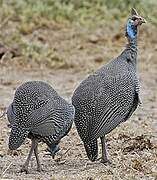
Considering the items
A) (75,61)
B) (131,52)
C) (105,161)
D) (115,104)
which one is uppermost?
(131,52)

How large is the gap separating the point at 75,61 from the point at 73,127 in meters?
4.25

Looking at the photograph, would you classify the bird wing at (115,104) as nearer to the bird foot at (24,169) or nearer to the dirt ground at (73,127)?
the dirt ground at (73,127)

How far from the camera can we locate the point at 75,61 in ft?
41.6

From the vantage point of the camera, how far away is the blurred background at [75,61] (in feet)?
21.2

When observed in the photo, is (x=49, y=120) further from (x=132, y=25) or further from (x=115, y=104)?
(x=132, y=25)

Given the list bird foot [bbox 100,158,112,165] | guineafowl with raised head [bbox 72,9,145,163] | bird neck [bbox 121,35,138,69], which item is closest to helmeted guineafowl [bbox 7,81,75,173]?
→ guineafowl with raised head [bbox 72,9,145,163]

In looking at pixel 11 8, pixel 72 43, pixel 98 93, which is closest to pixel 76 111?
pixel 98 93

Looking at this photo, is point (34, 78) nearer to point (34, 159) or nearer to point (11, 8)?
point (11, 8)

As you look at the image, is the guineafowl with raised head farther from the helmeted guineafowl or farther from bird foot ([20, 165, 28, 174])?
bird foot ([20, 165, 28, 174])

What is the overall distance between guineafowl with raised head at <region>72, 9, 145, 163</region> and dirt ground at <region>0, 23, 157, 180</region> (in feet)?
0.85

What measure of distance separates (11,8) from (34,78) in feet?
10.3

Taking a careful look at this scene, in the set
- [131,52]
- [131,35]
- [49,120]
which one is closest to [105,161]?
[49,120]

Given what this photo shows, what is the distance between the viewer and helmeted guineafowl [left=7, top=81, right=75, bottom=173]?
609 centimetres

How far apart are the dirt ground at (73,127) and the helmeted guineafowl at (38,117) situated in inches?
9.9
